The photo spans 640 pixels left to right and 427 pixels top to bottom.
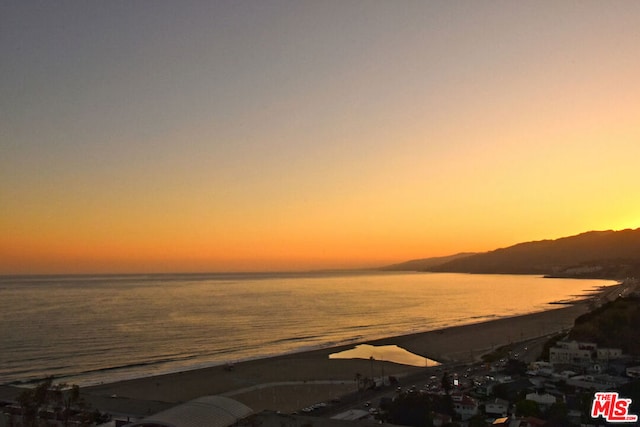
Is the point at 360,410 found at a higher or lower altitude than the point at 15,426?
lower

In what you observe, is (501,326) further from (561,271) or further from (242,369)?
(561,271)

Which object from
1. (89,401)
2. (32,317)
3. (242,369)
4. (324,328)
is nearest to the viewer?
(89,401)

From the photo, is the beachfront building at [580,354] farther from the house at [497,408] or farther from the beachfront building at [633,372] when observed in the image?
the house at [497,408]

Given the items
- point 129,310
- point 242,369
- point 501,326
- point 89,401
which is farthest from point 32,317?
point 501,326

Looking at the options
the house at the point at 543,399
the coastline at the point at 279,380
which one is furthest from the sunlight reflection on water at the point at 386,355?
the house at the point at 543,399

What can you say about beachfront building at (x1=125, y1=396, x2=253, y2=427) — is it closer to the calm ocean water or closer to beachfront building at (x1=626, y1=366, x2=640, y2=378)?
the calm ocean water

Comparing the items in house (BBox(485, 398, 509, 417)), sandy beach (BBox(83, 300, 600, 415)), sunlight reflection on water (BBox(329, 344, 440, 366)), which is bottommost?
sunlight reflection on water (BBox(329, 344, 440, 366))

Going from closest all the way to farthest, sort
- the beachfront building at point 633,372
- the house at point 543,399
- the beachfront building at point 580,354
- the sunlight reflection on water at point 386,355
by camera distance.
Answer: the house at point 543,399, the beachfront building at point 633,372, the beachfront building at point 580,354, the sunlight reflection on water at point 386,355

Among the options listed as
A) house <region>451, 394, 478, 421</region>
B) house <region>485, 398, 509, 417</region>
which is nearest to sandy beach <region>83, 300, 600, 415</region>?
house <region>451, 394, 478, 421</region>
